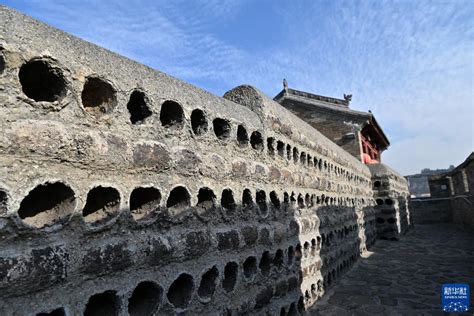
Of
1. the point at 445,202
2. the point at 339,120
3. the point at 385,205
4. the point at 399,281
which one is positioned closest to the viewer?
the point at 399,281

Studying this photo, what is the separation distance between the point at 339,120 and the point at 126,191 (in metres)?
11.9

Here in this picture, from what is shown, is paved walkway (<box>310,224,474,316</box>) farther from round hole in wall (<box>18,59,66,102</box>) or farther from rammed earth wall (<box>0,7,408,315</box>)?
round hole in wall (<box>18,59,66,102</box>)

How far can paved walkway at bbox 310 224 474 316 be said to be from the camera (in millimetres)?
4086

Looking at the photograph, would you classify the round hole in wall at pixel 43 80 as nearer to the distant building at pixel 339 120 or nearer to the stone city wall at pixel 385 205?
the stone city wall at pixel 385 205

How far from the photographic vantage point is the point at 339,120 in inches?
501

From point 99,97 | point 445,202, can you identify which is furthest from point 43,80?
point 445,202

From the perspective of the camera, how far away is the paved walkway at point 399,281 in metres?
4.09

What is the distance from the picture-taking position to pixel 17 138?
4.51 ft

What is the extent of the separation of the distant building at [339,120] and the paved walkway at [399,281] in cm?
470

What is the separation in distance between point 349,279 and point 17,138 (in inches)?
205

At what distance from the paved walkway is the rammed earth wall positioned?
123 centimetres

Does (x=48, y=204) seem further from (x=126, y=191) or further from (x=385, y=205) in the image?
(x=385, y=205)

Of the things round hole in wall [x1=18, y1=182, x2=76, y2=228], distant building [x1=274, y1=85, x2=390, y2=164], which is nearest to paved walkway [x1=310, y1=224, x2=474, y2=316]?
round hole in wall [x1=18, y1=182, x2=76, y2=228]

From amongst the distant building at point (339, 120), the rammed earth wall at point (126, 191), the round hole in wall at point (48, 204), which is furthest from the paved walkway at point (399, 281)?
the distant building at point (339, 120)
